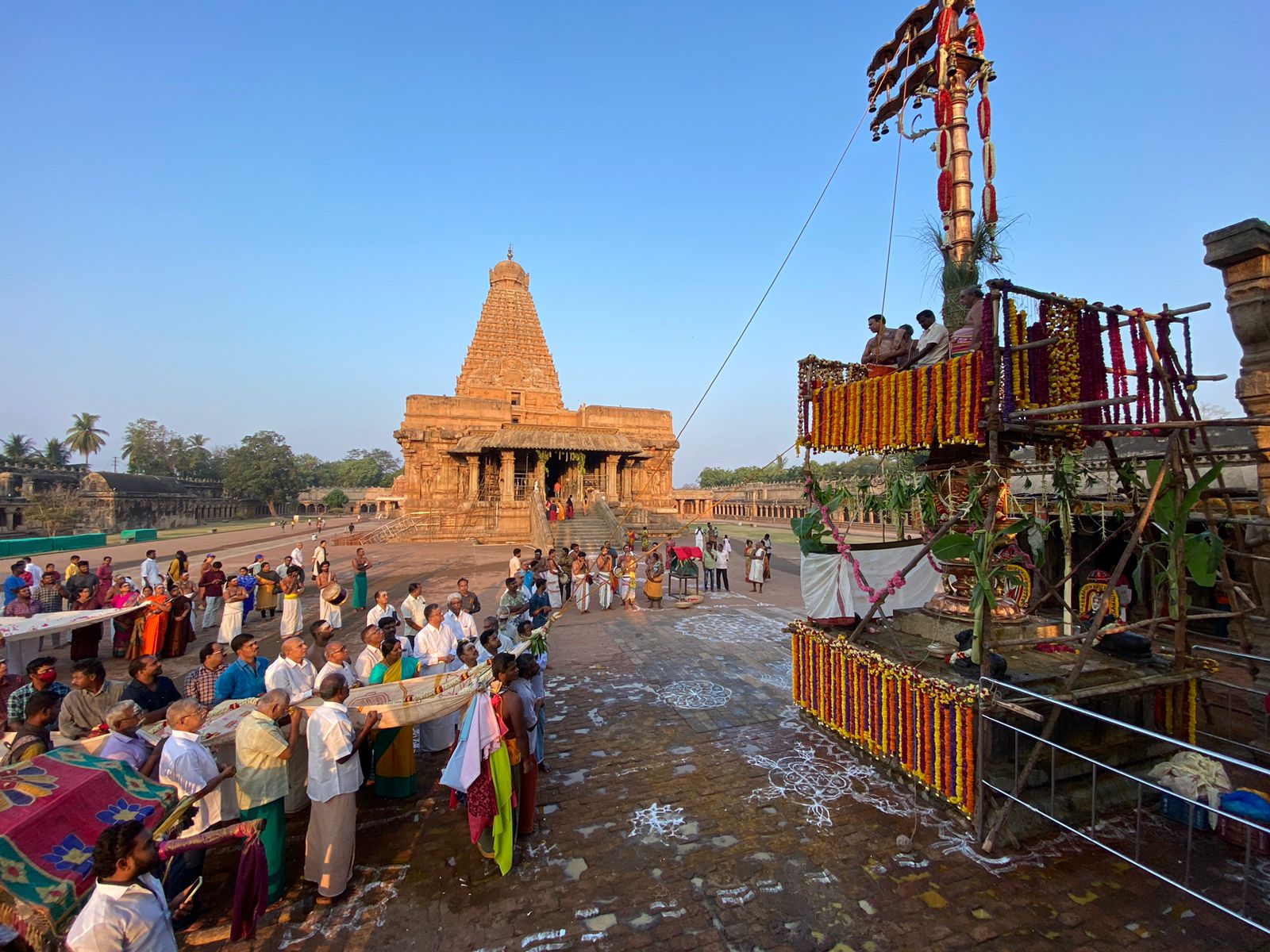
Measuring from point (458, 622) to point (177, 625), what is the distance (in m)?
6.24

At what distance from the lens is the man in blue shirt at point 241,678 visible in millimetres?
5146

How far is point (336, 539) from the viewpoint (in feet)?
91.8

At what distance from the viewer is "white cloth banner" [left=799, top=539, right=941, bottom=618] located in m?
7.09

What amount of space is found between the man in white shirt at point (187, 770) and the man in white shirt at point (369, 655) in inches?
71.6

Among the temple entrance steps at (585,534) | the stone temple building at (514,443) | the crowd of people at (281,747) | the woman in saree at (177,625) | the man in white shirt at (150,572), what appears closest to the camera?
the crowd of people at (281,747)

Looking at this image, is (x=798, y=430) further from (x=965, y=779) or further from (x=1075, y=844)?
(x=1075, y=844)

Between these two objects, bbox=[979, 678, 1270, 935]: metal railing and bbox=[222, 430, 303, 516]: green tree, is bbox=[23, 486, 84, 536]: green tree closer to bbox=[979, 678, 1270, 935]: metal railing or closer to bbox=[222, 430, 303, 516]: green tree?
bbox=[222, 430, 303, 516]: green tree

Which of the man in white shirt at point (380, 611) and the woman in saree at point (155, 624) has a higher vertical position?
the man in white shirt at point (380, 611)

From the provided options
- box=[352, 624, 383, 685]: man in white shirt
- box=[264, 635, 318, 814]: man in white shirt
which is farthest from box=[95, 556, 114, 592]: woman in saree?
box=[264, 635, 318, 814]: man in white shirt

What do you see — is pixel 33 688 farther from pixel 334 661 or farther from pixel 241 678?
pixel 334 661

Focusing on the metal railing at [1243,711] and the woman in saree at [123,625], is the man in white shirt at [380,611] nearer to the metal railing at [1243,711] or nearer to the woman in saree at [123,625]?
the woman in saree at [123,625]

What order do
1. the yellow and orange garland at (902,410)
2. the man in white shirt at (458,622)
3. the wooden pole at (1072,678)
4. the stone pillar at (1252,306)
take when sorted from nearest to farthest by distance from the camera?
the wooden pole at (1072,678), the yellow and orange garland at (902,410), the man in white shirt at (458,622), the stone pillar at (1252,306)

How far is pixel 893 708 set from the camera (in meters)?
5.41

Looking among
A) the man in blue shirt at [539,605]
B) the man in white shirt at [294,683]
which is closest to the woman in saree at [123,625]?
the man in blue shirt at [539,605]
